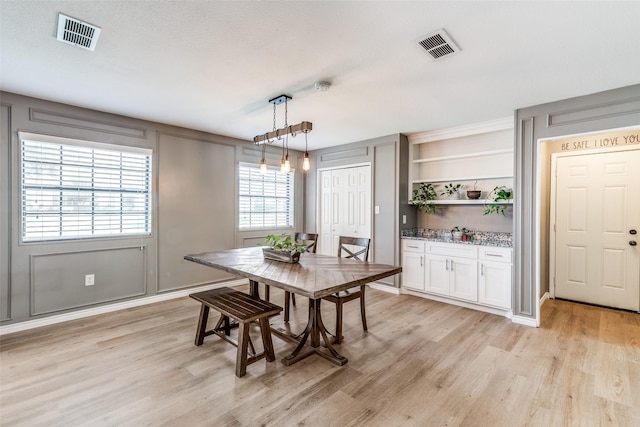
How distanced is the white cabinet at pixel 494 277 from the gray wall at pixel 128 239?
11.0ft

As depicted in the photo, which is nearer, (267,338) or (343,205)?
(267,338)

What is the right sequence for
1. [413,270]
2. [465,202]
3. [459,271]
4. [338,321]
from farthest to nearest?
1. [413,270]
2. [465,202]
3. [459,271]
4. [338,321]

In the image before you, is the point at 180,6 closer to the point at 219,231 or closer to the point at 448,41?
the point at 448,41

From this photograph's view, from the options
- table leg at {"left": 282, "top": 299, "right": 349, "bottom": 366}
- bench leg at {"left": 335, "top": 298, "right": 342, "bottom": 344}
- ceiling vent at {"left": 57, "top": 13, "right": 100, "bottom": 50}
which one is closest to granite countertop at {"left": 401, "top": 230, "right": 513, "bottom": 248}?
bench leg at {"left": 335, "top": 298, "right": 342, "bottom": 344}

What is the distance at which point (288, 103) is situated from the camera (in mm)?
3229

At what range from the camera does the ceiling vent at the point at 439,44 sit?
6.40 feet

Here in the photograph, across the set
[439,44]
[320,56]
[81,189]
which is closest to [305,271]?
[320,56]

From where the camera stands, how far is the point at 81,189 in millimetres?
3465

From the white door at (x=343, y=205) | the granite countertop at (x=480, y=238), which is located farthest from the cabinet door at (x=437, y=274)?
the white door at (x=343, y=205)

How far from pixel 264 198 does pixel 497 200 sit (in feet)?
11.6

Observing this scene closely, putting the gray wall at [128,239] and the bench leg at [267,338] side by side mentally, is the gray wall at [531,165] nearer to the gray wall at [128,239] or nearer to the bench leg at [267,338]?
the bench leg at [267,338]

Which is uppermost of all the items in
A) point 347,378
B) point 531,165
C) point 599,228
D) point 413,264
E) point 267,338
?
point 531,165

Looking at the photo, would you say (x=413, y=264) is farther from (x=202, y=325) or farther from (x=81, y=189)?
(x=81, y=189)

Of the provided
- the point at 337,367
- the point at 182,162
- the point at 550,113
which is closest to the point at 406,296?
the point at 337,367
